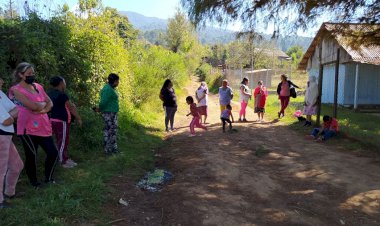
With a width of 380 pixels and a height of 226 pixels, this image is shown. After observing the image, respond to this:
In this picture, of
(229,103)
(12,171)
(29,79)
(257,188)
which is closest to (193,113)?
(229,103)

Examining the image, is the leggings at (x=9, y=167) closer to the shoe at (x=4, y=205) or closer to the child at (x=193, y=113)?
the shoe at (x=4, y=205)

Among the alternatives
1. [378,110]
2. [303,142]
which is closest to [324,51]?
[378,110]

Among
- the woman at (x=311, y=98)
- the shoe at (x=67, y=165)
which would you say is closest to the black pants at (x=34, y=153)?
the shoe at (x=67, y=165)

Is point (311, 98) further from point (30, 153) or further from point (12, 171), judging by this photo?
point (12, 171)

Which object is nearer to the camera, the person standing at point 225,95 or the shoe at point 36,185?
the shoe at point 36,185

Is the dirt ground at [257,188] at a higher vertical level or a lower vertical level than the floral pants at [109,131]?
lower

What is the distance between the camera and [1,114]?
4.16m

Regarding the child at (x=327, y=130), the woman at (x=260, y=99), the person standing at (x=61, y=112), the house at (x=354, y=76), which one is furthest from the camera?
the house at (x=354, y=76)

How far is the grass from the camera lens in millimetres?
4117

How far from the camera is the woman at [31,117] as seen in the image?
4641 millimetres

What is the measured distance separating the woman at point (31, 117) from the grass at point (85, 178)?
385 millimetres

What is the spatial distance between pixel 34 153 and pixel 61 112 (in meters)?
1.16

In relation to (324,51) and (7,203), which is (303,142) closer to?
(7,203)

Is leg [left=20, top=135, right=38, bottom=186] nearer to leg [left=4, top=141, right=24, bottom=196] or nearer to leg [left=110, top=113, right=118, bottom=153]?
leg [left=4, top=141, right=24, bottom=196]
